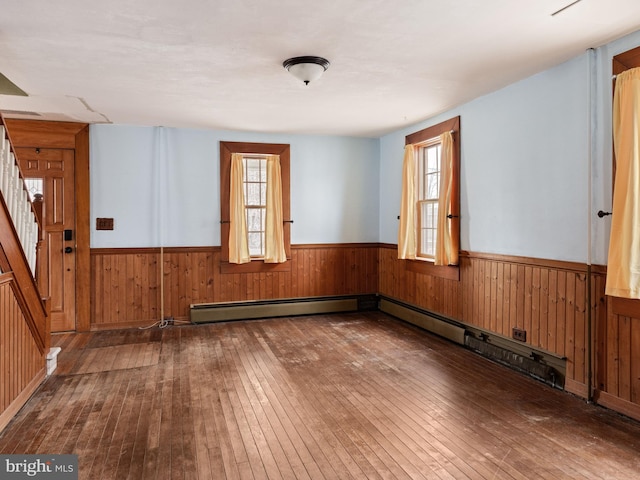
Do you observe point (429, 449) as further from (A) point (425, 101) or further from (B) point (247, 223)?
(B) point (247, 223)

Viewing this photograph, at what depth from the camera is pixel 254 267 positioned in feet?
20.1

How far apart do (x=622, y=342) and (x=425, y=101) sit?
2.87 meters

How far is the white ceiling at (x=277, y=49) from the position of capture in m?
2.56

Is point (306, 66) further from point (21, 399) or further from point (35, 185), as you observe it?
point (35, 185)

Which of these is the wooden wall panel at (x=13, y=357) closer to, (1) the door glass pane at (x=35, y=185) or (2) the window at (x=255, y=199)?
(1) the door glass pane at (x=35, y=185)

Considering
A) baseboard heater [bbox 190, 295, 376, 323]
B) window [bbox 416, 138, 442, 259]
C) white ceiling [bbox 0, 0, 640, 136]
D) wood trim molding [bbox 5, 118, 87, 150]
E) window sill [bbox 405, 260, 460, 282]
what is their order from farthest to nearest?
baseboard heater [bbox 190, 295, 376, 323] < window [bbox 416, 138, 442, 259] < wood trim molding [bbox 5, 118, 87, 150] < window sill [bbox 405, 260, 460, 282] < white ceiling [bbox 0, 0, 640, 136]

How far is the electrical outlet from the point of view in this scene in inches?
153

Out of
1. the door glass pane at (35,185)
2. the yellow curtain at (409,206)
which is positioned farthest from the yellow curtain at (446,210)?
the door glass pane at (35,185)

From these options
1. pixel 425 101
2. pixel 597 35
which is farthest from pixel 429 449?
pixel 425 101

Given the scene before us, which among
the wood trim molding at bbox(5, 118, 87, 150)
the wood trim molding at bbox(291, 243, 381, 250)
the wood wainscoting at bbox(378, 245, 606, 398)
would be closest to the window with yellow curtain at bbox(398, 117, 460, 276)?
the wood wainscoting at bbox(378, 245, 606, 398)

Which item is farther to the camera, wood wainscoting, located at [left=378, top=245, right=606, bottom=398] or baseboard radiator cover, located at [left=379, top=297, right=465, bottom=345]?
baseboard radiator cover, located at [left=379, top=297, right=465, bottom=345]

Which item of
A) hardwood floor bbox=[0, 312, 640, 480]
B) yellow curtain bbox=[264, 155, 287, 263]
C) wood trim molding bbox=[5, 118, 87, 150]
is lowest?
hardwood floor bbox=[0, 312, 640, 480]

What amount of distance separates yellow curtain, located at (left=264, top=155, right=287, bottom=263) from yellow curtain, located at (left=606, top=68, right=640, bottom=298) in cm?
403

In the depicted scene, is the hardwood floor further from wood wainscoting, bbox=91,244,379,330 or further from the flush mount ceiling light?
the flush mount ceiling light
